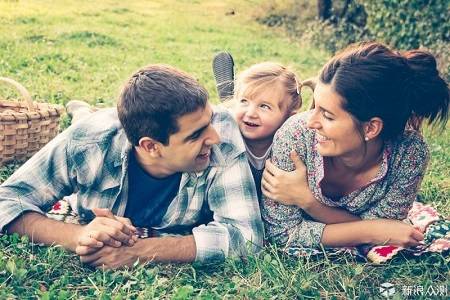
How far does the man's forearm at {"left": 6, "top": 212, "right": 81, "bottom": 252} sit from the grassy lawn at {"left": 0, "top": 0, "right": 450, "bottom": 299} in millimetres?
51

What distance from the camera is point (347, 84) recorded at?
323cm

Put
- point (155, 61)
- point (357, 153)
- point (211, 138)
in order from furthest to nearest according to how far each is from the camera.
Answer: point (155, 61) → point (357, 153) → point (211, 138)

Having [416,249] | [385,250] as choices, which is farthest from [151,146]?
[416,249]

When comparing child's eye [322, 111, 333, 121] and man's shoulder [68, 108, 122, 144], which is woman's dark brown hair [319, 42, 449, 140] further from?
Result: man's shoulder [68, 108, 122, 144]

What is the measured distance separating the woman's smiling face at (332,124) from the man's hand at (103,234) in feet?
3.48

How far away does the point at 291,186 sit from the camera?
345 centimetres

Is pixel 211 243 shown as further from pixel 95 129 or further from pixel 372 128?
pixel 372 128

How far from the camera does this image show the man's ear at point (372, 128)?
3318 millimetres

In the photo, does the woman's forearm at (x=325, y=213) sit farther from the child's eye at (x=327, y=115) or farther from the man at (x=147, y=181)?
the child's eye at (x=327, y=115)

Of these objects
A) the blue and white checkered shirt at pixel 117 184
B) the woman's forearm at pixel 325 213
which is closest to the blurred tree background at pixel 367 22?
the woman's forearm at pixel 325 213

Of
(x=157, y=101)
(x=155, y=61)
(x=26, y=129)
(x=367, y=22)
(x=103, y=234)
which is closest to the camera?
(x=103, y=234)

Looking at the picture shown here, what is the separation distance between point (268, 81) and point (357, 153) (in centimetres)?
77

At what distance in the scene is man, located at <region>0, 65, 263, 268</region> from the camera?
3.17 m

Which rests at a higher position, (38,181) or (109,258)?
(38,181)
